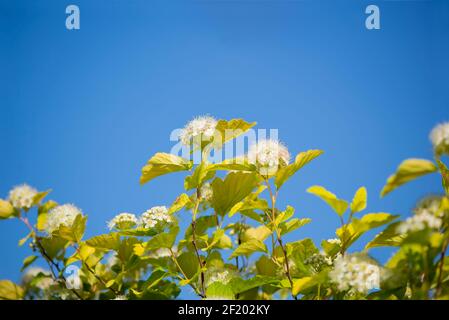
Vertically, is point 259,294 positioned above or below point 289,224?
below

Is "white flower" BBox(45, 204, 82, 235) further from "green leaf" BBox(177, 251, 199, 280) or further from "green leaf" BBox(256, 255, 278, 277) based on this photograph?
"green leaf" BBox(256, 255, 278, 277)

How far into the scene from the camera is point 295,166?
1.29 m

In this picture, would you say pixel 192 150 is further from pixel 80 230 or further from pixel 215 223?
pixel 80 230

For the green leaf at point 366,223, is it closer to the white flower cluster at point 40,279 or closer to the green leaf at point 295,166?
the green leaf at point 295,166

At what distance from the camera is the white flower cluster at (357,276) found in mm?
935

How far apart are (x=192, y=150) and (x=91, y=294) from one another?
2.53ft

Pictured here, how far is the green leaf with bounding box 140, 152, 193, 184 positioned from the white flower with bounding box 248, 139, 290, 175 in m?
0.23

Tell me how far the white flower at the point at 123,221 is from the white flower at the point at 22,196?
36cm

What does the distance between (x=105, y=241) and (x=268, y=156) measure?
2.07 ft

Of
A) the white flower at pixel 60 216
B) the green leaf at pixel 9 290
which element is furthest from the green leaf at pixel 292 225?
the green leaf at pixel 9 290

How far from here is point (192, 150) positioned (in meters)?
1.43

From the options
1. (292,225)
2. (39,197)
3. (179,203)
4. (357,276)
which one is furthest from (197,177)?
(39,197)

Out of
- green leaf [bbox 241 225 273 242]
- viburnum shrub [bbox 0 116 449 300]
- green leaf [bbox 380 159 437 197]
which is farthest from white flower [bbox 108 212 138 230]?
green leaf [bbox 380 159 437 197]
